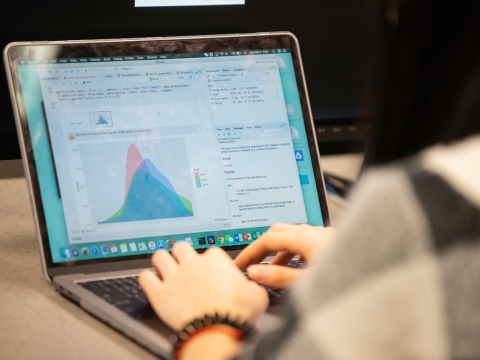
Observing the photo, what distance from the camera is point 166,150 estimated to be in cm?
77

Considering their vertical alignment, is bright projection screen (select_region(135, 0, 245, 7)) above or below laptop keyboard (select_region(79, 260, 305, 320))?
above

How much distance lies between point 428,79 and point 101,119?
465 millimetres

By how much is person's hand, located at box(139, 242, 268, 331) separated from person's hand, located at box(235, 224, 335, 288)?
A: 7cm

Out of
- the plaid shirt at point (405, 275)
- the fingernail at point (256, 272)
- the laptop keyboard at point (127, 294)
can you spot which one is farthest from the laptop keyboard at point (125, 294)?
the plaid shirt at point (405, 275)

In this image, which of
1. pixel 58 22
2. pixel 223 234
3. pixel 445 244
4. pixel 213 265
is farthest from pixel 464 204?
pixel 58 22

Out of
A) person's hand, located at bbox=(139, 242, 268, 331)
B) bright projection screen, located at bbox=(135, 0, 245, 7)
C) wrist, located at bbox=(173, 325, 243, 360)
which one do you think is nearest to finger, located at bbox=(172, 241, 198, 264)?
person's hand, located at bbox=(139, 242, 268, 331)

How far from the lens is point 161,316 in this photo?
0.55 meters

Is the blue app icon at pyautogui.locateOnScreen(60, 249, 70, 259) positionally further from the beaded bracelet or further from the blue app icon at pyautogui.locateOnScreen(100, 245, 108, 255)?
the beaded bracelet

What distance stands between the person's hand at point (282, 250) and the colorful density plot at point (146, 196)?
12 cm

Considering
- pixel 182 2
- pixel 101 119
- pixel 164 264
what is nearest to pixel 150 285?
pixel 164 264

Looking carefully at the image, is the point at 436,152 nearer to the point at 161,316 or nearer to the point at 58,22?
the point at 161,316

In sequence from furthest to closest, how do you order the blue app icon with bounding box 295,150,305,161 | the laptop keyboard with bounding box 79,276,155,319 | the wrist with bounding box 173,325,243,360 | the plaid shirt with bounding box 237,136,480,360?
→ the blue app icon with bounding box 295,150,305,161 → the laptop keyboard with bounding box 79,276,155,319 → the wrist with bounding box 173,325,243,360 → the plaid shirt with bounding box 237,136,480,360

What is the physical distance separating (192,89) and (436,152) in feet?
1.63

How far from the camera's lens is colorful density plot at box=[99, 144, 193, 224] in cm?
74
